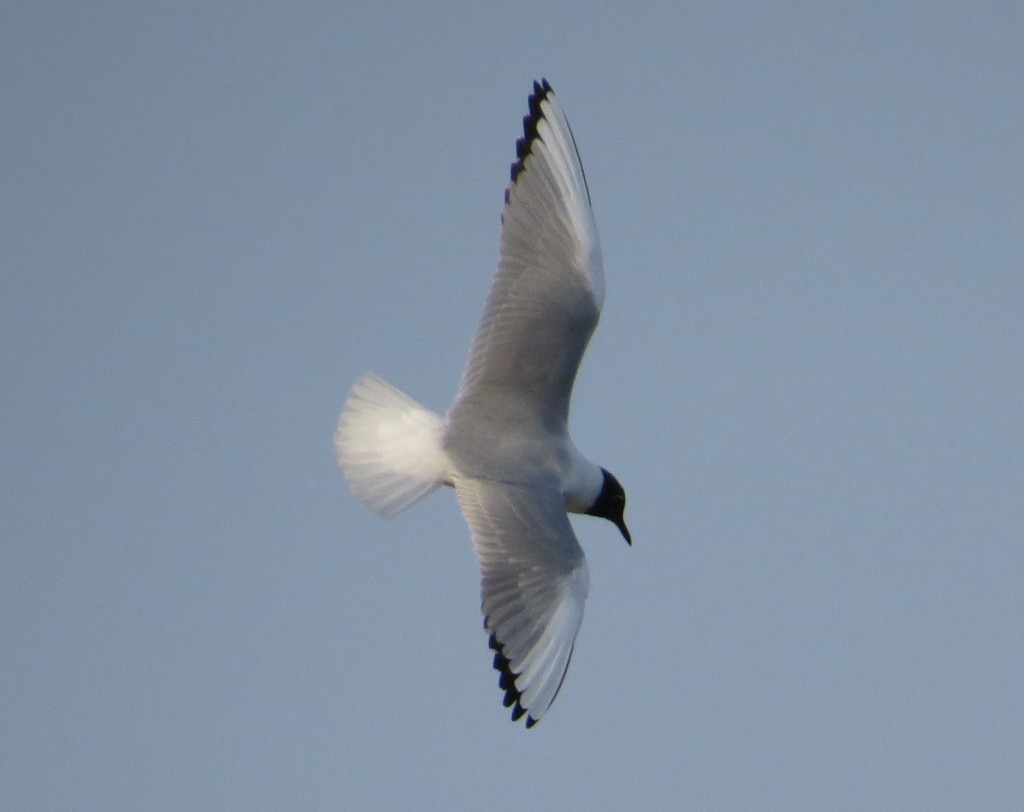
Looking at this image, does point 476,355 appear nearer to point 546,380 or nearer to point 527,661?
point 546,380

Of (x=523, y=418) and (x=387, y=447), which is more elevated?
(x=523, y=418)

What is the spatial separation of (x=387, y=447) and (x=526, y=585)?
2.31 feet

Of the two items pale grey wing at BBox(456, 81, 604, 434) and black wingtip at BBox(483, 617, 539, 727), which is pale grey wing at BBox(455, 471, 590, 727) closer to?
black wingtip at BBox(483, 617, 539, 727)

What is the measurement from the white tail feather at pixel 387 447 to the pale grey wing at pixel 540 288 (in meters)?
0.17

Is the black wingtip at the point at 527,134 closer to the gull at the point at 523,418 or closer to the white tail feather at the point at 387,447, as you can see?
the gull at the point at 523,418

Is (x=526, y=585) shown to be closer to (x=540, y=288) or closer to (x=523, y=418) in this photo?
(x=523, y=418)

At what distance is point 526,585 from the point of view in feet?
16.6

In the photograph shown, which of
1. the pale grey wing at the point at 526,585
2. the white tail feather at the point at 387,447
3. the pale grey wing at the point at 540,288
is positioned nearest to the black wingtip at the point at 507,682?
the pale grey wing at the point at 526,585

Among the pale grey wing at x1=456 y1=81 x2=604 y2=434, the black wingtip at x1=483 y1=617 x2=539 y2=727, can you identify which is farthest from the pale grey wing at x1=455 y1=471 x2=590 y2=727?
the pale grey wing at x1=456 y1=81 x2=604 y2=434

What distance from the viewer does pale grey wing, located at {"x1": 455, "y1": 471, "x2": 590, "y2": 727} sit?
4938mm

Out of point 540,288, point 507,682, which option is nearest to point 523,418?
point 540,288

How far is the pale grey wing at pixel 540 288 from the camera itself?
5492mm

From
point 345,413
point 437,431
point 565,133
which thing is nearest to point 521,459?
point 437,431

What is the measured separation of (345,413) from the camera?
5586 mm
